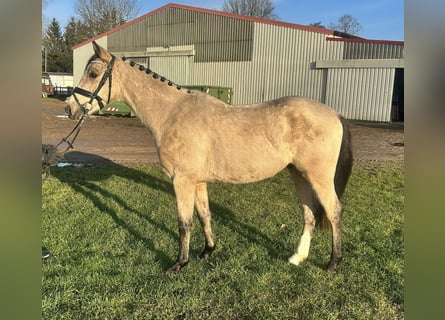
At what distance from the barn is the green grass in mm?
18112

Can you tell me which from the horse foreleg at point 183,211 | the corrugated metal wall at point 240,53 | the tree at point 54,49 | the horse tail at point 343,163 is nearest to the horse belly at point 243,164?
the horse foreleg at point 183,211

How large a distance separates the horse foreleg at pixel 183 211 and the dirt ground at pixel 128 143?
6561 millimetres

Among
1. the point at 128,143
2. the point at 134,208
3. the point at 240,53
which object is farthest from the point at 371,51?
the point at 134,208

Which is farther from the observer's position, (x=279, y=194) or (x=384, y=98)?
(x=384, y=98)

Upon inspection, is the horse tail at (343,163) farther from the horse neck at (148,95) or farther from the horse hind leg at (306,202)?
the horse neck at (148,95)

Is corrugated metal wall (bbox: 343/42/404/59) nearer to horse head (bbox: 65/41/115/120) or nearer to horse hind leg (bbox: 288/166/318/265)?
horse hind leg (bbox: 288/166/318/265)

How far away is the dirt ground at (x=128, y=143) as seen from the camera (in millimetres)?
11016

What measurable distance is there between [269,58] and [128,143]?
51.6 ft

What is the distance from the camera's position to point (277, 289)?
12.0ft

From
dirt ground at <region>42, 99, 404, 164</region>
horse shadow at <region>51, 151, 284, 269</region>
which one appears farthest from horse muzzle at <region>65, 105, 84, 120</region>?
dirt ground at <region>42, 99, 404, 164</region>
